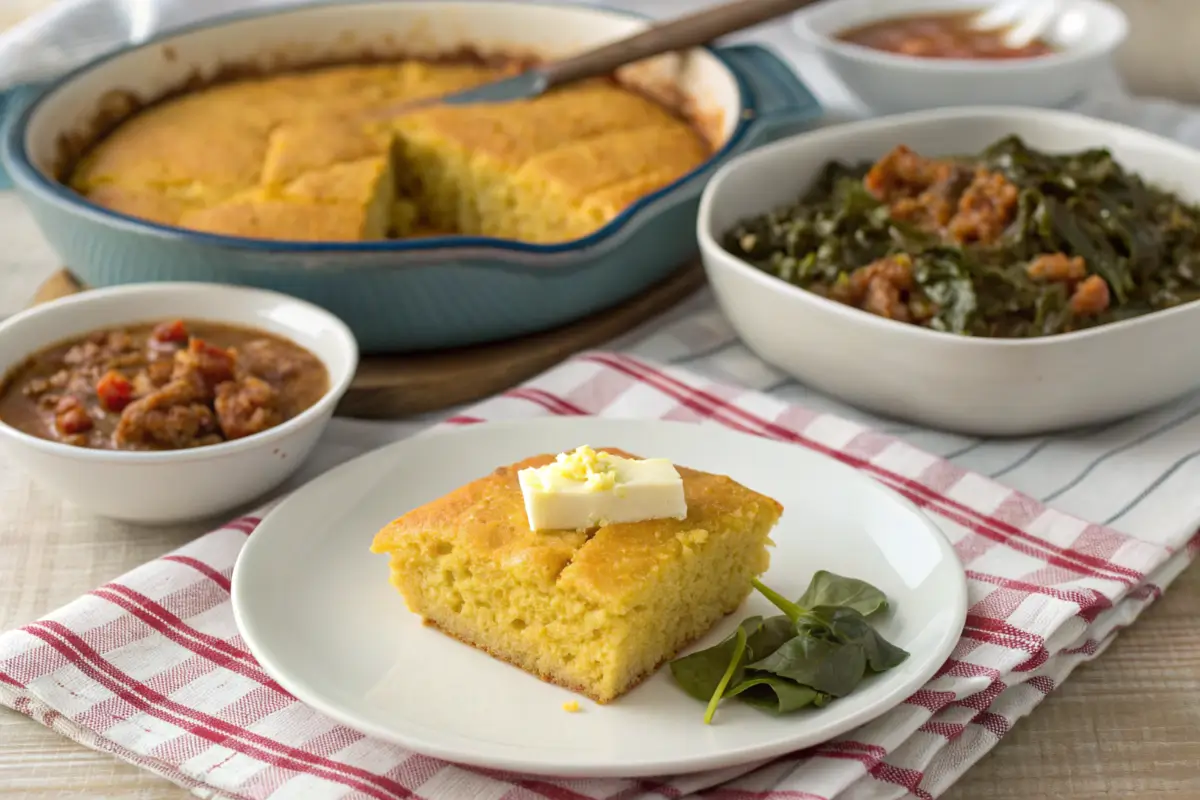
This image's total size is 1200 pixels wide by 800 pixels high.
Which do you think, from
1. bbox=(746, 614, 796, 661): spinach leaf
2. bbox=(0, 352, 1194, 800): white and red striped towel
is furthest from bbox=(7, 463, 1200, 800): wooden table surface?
bbox=(746, 614, 796, 661): spinach leaf

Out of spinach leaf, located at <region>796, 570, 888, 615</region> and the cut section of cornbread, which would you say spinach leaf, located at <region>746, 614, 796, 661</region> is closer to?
spinach leaf, located at <region>796, 570, 888, 615</region>

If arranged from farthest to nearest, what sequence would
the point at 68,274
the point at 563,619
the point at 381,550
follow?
the point at 68,274 < the point at 381,550 < the point at 563,619

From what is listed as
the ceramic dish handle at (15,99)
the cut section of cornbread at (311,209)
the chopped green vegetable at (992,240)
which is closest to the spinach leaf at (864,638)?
the chopped green vegetable at (992,240)

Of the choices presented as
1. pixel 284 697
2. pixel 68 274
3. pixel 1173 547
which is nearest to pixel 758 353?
pixel 1173 547

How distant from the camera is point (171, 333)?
3.49 meters

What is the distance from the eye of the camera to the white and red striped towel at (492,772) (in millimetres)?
2408

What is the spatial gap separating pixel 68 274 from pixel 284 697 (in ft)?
7.53

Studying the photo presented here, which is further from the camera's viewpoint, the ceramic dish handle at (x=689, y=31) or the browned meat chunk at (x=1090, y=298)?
the ceramic dish handle at (x=689, y=31)

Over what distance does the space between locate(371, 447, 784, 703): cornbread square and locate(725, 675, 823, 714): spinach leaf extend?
0.68ft

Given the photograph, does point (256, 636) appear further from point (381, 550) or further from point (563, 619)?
point (563, 619)

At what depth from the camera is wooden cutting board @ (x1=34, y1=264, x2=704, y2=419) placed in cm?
379

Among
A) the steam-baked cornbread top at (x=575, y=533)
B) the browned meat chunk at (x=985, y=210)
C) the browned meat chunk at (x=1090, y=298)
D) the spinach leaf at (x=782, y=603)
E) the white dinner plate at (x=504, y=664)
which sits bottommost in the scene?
the white dinner plate at (x=504, y=664)

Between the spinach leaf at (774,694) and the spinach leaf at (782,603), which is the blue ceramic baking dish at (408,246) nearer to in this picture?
the spinach leaf at (782,603)

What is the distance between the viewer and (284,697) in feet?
8.62
